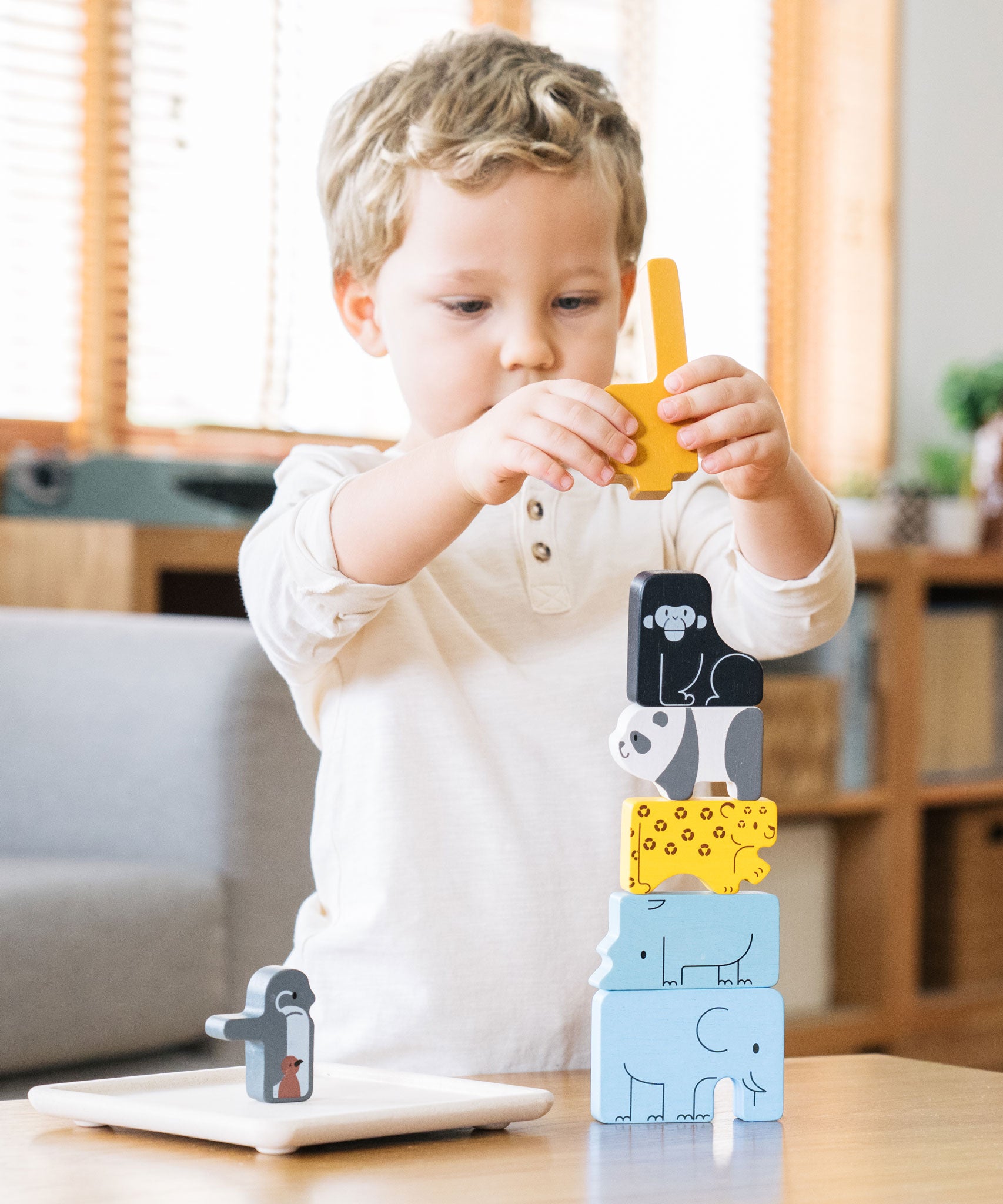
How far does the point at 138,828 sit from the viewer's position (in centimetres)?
158

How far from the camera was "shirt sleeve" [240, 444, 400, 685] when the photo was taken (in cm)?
75

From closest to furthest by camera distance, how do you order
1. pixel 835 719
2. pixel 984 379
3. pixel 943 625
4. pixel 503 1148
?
pixel 503 1148 < pixel 835 719 < pixel 943 625 < pixel 984 379

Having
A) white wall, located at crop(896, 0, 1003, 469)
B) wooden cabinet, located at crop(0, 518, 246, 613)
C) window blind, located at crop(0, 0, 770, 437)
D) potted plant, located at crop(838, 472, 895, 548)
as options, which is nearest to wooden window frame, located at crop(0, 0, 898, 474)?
white wall, located at crop(896, 0, 1003, 469)

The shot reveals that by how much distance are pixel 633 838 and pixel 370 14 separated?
230 cm

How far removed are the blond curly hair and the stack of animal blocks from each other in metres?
0.32

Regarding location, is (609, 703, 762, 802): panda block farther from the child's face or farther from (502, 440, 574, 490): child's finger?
the child's face

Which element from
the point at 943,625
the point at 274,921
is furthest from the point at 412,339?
the point at 943,625

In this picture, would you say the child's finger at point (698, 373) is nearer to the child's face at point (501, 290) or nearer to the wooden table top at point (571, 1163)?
the child's face at point (501, 290)

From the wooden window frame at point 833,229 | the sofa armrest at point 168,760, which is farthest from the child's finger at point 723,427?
the wooden window frame at point 833,229

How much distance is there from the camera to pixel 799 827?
2.46m

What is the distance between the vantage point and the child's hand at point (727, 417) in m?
0.63

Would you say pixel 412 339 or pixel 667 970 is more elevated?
pixel 412 339

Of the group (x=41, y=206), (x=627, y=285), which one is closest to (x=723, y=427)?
(x=627, y=285)

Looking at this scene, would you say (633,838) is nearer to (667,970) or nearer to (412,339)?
(667,970)
